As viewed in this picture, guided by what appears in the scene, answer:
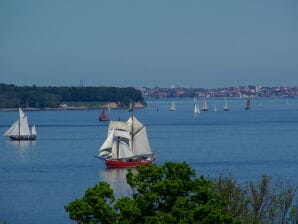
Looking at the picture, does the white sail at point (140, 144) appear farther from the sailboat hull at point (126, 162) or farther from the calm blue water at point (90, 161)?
the calm blue water at point (90, 161)

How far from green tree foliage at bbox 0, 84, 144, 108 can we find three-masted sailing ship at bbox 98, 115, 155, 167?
4994 inches

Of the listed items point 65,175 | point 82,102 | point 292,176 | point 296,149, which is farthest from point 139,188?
point 82,102

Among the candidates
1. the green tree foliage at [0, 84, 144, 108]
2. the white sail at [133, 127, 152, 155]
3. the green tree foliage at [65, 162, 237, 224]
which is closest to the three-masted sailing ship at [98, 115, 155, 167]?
the white sail at [133, 127, 152, 155]

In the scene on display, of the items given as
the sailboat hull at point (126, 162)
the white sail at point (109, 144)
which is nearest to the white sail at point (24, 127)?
the white sail at point (109, 144)

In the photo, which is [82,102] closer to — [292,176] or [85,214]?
[292,176]

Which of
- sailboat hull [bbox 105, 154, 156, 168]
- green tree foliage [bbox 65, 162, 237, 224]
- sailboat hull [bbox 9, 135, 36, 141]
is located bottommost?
sailboat hull [bbox 9, 135, 36, 141]

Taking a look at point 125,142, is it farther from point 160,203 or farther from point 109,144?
point 160,203

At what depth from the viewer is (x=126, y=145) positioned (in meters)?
56.6

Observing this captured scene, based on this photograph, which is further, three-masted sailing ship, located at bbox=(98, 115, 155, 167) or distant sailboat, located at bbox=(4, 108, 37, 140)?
distant sailboat, located at bbox=(4, 108, 37, 140)

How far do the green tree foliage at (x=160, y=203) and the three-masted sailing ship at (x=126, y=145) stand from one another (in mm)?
37929

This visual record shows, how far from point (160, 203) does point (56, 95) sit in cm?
17489

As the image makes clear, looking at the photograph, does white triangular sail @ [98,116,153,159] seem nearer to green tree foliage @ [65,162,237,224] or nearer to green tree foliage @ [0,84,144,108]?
green tree foliage @ [65,162,237,224]

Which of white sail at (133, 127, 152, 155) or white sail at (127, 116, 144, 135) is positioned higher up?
white sail at (127, 116, 144, 135)

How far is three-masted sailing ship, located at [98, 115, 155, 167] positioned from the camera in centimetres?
5619
